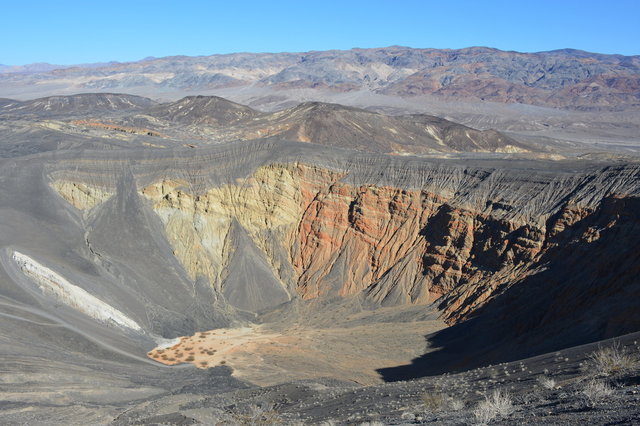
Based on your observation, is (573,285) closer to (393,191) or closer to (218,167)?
(393,191)

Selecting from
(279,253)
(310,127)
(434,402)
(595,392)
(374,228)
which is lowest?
(434,402)

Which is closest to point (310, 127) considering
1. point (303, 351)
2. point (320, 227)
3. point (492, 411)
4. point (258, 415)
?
point (320, 227)

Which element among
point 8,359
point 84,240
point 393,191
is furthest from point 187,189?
point 8,359

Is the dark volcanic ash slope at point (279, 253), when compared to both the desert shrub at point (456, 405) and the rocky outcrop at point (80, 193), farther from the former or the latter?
the desert shrub at point (456, 405)

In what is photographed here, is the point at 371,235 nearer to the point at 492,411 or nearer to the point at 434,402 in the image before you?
the point at 434,402

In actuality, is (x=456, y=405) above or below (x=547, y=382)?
below

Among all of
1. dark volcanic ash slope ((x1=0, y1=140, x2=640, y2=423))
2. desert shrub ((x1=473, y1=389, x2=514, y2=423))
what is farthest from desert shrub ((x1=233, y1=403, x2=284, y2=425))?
desert shrub ((x1=473, y1=389, x2=514, y2=423))

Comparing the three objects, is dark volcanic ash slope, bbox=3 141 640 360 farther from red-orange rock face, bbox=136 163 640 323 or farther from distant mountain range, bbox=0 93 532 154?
distant mountain range, bbox=0 93 532 154

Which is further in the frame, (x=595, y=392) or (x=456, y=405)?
(x=456, y=405)
